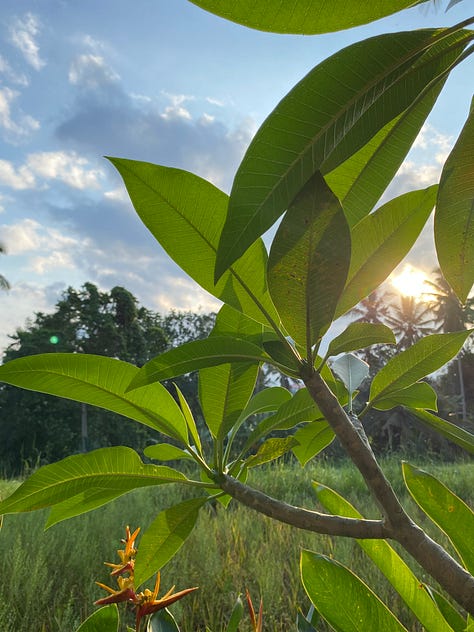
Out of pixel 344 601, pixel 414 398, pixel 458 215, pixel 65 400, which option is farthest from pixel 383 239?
pixel 65 400

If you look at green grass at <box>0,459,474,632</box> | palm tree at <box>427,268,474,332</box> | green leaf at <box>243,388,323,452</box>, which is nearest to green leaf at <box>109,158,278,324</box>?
green leaf at <box>243,388,323,452</box>

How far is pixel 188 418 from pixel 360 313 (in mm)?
22630

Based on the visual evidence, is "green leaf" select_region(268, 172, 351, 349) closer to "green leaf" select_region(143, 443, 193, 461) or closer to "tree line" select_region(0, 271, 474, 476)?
"green leaf" select_region(143, 443, 193, 461)

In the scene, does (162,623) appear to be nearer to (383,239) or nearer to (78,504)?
(78,504)

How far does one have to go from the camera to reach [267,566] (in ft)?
8.52

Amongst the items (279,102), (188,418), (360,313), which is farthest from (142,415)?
(360,313)

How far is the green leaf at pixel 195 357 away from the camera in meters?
0.34

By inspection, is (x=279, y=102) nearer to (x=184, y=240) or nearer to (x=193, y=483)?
(x=184, y=240)

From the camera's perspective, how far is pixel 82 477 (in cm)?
40

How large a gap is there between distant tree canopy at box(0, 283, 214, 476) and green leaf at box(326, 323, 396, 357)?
1515cm

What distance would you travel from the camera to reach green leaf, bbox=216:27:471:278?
25 centimetres

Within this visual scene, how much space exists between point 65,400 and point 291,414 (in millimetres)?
16246

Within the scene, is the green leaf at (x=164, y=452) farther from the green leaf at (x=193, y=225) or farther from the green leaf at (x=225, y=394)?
the green leaf at (x=193, y=225)

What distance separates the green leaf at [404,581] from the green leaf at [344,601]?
0.16ft
